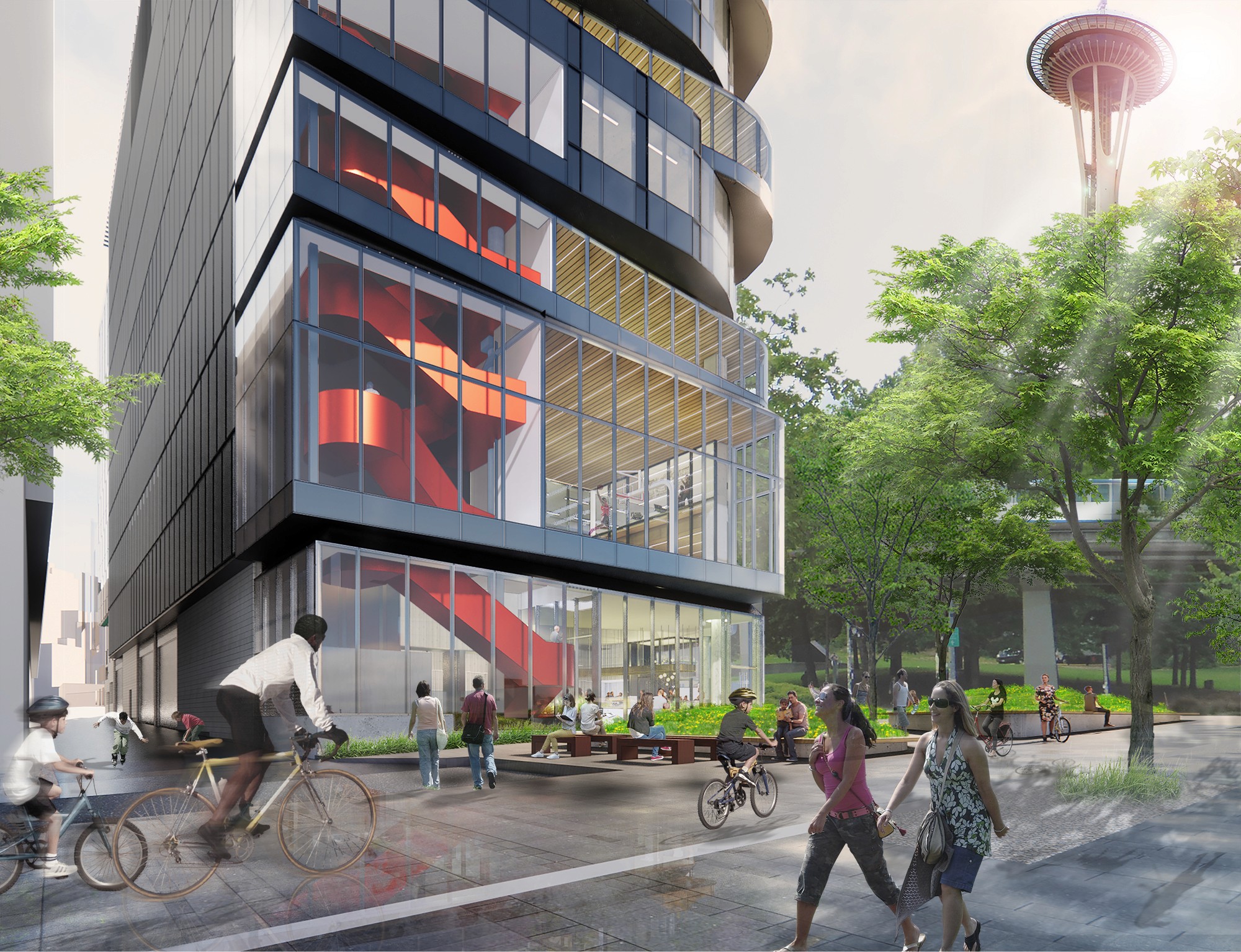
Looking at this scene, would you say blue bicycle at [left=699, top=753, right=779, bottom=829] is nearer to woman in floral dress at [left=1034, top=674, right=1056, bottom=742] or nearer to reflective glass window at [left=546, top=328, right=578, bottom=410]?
reflective glass window at [left=546, top=328, right=578, bottom=410]

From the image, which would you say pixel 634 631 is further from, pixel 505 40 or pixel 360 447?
pixel 505 40

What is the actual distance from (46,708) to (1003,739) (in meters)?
21.4

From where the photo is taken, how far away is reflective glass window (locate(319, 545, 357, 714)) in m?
21.4

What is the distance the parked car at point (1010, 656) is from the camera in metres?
81.6

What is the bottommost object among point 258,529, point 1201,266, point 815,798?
point 815,798

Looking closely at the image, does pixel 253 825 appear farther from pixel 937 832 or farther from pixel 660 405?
pixel 660 405

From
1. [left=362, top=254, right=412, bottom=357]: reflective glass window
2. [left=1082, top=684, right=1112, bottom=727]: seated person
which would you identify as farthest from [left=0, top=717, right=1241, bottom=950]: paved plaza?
[left=1082, top=684, right=1112, bottom=727]: seated person

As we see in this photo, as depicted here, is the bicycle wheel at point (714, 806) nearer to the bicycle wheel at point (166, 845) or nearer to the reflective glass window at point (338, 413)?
the bicycle wheel at point (166, 845)

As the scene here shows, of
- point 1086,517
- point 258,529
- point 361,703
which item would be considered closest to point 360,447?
point 258,529

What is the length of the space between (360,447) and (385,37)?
31.3 ft

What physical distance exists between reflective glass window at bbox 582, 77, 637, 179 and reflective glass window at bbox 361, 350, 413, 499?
968 centimetres

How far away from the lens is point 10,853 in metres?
7.86

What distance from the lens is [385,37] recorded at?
23.3 metres

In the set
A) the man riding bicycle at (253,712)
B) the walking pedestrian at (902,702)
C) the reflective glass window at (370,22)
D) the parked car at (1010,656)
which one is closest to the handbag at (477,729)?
the man riding bicycle at (253,712)
